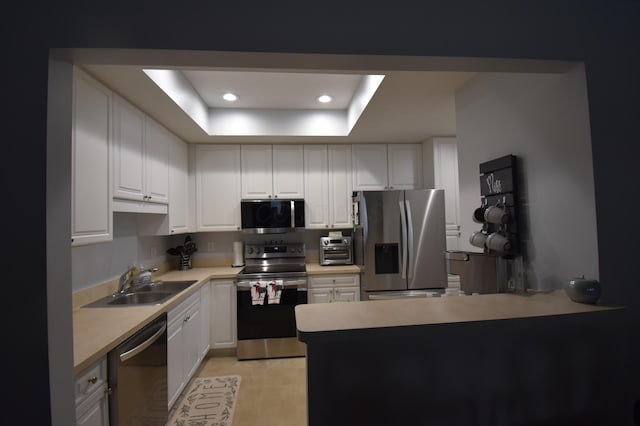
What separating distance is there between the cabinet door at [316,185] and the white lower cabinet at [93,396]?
7.45 feet

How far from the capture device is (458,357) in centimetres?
112

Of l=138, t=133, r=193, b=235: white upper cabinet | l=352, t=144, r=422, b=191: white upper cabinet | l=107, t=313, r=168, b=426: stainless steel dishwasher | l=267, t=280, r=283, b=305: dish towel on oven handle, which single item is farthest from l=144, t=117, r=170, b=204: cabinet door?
l=352, t=144, r=422, b=191: white upper cabinet

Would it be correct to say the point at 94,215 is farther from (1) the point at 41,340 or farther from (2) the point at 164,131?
(2) the point at 164,131

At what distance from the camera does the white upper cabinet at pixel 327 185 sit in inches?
128

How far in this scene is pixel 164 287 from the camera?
2393 millimetres

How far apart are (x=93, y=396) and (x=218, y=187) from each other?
7.43ft

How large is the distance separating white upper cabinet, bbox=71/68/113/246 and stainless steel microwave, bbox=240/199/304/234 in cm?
147

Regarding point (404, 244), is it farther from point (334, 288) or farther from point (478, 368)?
point (478, 368)

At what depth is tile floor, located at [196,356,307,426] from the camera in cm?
202

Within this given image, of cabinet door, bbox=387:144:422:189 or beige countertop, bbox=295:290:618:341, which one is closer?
beige countertop, bbox=295:290:618:341

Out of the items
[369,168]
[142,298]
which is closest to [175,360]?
[142,298]

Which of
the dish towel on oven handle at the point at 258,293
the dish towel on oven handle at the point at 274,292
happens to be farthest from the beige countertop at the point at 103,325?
the dish towel on oven handle at the point at 274,292

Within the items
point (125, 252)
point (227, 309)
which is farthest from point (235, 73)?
point (227, 309)

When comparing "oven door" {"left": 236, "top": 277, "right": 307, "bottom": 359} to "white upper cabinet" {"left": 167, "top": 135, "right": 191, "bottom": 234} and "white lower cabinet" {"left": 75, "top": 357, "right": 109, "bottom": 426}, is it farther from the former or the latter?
"white lower cabinet" {"left": 75, "top": 357, "right": 109, "bottom": 426}
